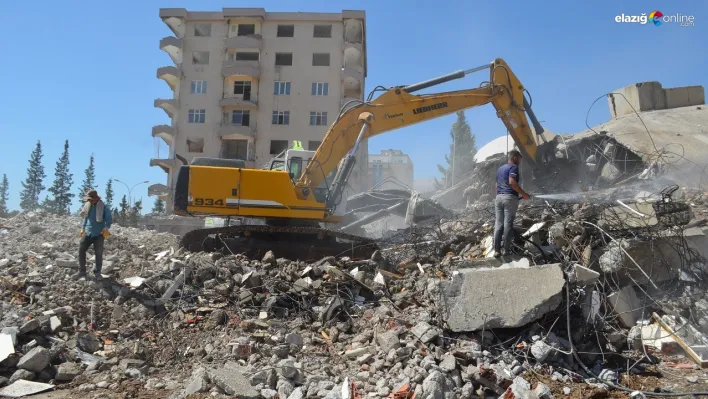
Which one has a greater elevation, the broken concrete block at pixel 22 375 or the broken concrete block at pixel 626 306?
the broken concrete block at pixel 626 306

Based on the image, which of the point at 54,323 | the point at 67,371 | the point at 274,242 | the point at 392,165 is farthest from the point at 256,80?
the point at 392,165

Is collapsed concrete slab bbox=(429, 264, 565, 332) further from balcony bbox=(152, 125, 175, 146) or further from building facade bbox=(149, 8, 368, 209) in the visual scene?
balcony bbox=(152, 125, 175, 146)

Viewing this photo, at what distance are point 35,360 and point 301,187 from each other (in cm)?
546

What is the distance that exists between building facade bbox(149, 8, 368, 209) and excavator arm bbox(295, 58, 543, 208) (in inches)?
932

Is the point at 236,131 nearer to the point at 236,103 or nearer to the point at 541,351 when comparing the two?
the point at 236,103

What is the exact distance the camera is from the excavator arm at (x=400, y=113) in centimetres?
1006

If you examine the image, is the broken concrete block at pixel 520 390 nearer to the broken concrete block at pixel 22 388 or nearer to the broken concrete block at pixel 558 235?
the broken concrete block at pixel 558 235

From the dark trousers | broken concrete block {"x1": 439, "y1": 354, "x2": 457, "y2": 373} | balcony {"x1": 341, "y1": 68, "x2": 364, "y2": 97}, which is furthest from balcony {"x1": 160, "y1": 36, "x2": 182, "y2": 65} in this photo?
broken concrete block {"x1": 439, "y1": 354, "x2": 457, "y2": 373}

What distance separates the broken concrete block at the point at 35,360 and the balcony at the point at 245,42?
32.1 m

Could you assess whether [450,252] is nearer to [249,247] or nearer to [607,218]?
[607,218]

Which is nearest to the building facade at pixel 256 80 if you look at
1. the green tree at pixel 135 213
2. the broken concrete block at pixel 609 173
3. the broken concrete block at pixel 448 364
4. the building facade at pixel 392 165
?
the green tree at pixel 135 213

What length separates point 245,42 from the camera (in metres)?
34.9

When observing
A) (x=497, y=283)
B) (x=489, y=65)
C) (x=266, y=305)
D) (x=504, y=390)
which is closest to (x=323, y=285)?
(x=266, y=305)

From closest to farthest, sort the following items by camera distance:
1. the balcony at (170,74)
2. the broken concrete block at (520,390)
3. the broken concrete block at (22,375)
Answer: the broken concrete block at (520,390)
the broken concrete block at (22,375)
the balcony at (170,74)
